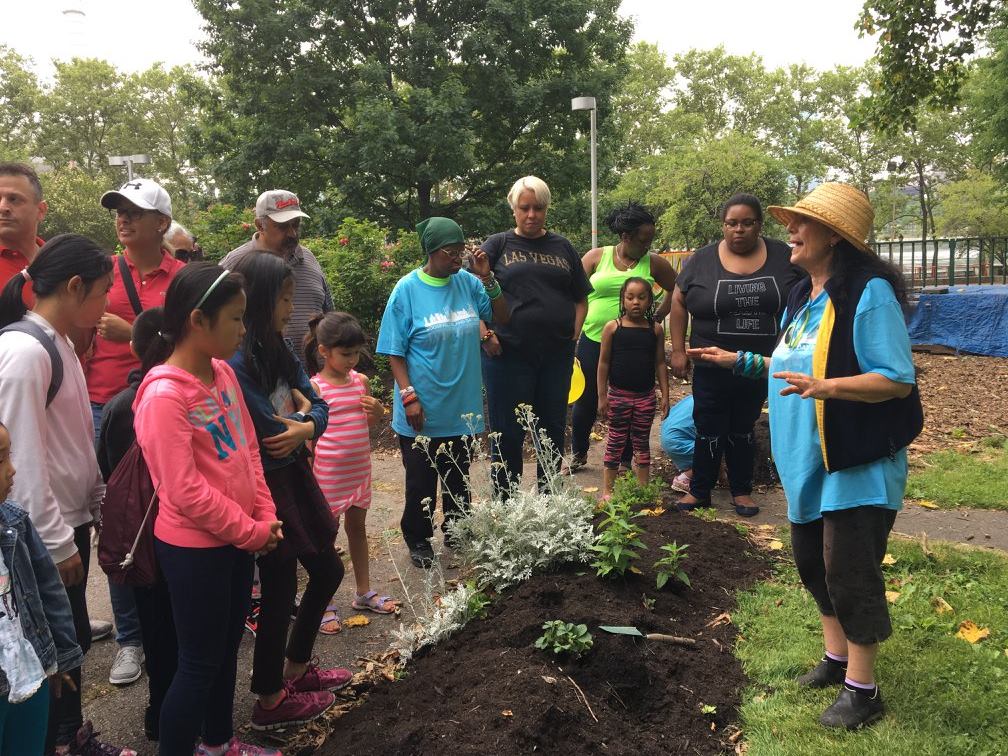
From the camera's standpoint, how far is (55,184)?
1341 inches

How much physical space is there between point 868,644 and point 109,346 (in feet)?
11.5

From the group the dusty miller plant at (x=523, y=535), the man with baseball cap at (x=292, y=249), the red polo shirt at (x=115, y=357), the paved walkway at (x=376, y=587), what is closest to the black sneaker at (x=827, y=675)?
the dusty miller plant at (x=523, y=535)

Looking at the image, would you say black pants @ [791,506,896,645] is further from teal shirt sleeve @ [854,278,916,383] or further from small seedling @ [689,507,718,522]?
small seedling @ [689,507,718,522]

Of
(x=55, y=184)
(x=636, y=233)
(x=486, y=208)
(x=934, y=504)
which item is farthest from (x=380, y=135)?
(x=55, y=184)

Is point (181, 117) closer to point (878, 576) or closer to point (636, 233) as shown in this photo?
point (636, 233)

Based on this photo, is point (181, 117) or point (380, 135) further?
point (181, 117)

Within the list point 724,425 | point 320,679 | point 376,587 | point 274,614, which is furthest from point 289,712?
point 724,425

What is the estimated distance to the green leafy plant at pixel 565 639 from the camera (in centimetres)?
312

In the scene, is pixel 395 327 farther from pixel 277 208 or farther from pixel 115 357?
pixel 115 357

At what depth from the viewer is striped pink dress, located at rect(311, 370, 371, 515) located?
396 cm

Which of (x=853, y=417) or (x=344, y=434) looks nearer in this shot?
(x=853, y=417)

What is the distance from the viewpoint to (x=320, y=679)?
3285 mm

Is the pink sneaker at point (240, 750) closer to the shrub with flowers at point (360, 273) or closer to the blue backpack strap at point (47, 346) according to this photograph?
the blue backpack strap at point (47, 346)

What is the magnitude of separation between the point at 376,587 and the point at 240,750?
1.76 m
